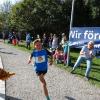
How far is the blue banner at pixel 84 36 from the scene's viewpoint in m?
18.5

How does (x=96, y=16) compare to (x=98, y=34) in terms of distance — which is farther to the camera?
(x=96, y=16)

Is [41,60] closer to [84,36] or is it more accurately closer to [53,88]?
[53,88]

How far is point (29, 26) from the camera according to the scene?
166 ft

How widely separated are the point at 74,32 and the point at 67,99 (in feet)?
30.8

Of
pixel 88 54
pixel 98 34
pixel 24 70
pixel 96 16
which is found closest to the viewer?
pixel 88 54

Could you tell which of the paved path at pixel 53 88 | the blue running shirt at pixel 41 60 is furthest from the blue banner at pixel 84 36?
the blue running shirt at pixel 41 60

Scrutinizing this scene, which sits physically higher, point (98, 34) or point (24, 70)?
point (98, 34)

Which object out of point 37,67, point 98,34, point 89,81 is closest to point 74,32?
point 98,34

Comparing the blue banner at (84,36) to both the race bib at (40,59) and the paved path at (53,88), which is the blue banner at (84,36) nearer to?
the paved path at (53,88)

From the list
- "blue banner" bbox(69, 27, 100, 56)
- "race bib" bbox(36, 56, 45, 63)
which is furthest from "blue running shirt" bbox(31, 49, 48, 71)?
"blue banner" bbox(69, 27, 100, 56)

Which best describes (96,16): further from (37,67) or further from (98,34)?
(37,67)

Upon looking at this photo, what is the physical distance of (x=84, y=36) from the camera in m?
19.1

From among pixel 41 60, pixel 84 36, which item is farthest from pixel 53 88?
pixel 84 36

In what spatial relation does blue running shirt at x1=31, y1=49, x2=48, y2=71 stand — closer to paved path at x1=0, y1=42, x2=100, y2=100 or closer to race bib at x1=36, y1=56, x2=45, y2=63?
race bib at x1=36, y1=56, x2=45, y2=63
